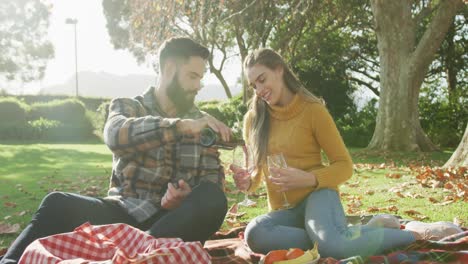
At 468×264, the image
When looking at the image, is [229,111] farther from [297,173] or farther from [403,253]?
[403,253]

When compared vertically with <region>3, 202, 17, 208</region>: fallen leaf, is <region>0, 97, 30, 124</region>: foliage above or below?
above

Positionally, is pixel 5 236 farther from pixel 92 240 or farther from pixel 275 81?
pixel 275 81

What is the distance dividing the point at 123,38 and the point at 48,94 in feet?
21.1

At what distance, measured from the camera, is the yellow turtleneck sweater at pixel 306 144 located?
11.5ft

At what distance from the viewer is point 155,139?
3.18 m

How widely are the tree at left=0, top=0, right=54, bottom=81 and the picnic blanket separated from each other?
37.8 metres

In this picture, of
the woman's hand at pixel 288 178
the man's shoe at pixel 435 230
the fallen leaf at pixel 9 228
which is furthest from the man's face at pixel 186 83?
the fallen leaf at pixel 9 228

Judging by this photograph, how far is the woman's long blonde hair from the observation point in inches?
144

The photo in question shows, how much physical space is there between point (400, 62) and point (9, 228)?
36.3ft

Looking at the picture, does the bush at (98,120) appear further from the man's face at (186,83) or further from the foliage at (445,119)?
the man's face at (186,83)

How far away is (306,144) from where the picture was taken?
3.64 metres

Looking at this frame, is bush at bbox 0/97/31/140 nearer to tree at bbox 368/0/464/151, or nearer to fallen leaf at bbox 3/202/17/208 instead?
tree at bbox 368/0/464/151

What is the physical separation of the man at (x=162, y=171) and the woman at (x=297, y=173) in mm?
382

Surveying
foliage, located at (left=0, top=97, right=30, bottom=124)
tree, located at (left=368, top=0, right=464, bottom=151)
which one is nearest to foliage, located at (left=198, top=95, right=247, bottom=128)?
tree, located at (left=368, top=0, right=464, bottom=151)
